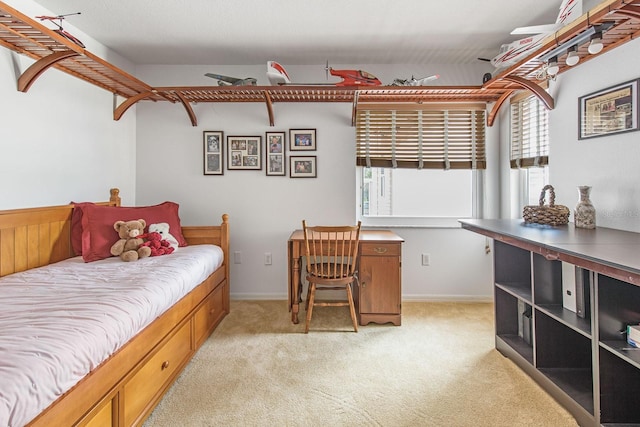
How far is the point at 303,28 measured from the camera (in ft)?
8.96

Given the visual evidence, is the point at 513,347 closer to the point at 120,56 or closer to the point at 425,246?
the point at 425,246

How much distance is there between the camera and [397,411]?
176cm

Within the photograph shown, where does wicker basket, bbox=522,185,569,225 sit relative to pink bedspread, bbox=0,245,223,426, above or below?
above

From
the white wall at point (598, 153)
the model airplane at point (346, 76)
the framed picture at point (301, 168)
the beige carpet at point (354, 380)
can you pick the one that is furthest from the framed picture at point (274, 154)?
the white wall at point (598, 153)

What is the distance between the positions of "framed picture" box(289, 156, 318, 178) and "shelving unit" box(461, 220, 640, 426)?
5.54ft

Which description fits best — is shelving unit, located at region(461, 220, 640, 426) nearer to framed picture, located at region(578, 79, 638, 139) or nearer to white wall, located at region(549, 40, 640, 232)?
white wall, located at region(549, 40, 640, 232)

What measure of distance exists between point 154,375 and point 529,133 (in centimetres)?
343

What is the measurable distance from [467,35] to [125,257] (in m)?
3.21

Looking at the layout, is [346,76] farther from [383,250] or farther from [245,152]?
[383,250]

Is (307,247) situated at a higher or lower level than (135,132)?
lower

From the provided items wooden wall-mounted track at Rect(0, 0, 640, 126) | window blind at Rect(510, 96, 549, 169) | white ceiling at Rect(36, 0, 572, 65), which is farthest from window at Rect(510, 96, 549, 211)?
white ceiling at Rect(36, 0, 572, 65)

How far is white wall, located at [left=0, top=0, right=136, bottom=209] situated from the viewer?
2.15 meters

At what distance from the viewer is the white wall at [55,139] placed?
2146 millimetres

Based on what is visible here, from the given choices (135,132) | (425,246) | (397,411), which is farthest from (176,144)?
(397,411)
